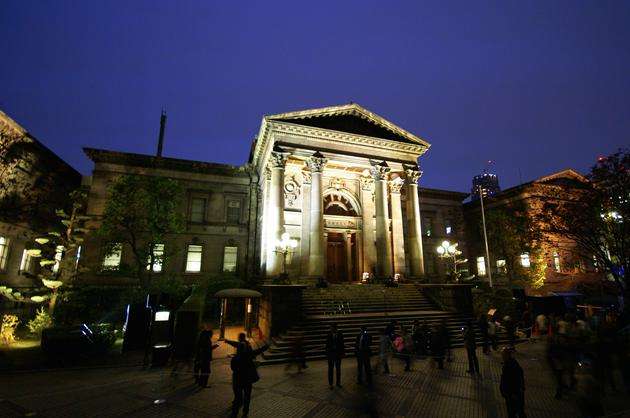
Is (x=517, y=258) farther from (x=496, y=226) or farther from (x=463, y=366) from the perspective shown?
(x=463, y=366)

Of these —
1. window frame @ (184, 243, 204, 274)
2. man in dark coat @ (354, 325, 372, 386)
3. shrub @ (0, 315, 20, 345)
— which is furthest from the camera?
window frame @ (184, 243, 204, 274)

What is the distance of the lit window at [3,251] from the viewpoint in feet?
68.0

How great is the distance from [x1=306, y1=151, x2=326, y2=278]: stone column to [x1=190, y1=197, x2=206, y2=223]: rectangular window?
10910mm

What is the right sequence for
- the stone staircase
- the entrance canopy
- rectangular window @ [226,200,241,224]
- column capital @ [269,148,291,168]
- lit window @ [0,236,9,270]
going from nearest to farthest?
the stone staircase → the entrance canopy → lit window @ [0,236,9,270] → column capital @ [269,148,291,168] → rectangular window @ [226,200,241,224]

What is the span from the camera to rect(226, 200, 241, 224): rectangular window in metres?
28.8

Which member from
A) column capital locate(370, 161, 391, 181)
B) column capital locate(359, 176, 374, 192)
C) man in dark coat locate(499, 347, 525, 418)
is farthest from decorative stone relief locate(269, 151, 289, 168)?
man in dark coat locate(499, 347, 525, 418)

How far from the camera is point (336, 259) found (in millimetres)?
26969

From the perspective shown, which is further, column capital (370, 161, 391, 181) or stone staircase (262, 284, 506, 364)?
column capital (370, 161, 391, 181)

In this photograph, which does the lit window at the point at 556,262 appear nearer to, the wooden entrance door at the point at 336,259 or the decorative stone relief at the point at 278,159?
the wooden entrance door at the point at 336,259

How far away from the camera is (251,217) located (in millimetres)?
28859

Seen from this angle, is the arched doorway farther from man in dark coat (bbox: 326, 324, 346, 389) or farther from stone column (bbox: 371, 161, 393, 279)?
man in dark coat (bbox: 326, 324, 346, 389)

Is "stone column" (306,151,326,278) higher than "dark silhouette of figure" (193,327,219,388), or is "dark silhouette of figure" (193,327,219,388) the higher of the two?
"stone column" (306,151,326,278)

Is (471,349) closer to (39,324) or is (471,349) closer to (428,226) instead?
(39,324)

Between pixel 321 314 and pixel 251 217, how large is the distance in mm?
14467
